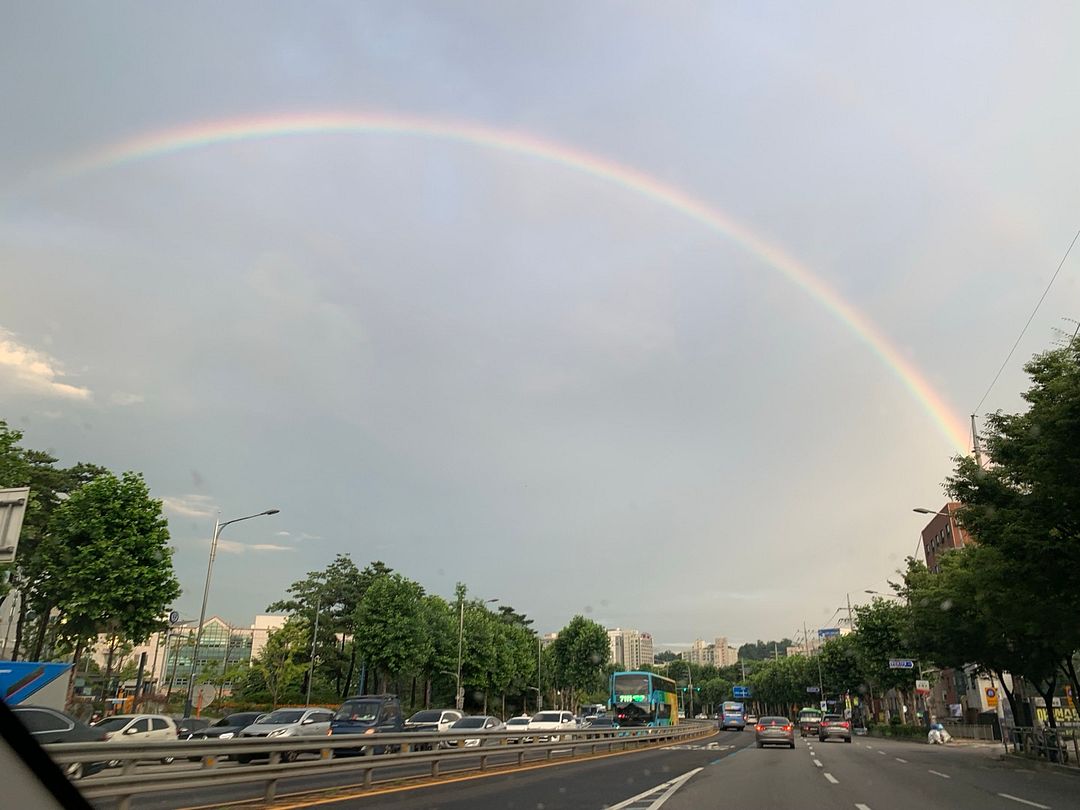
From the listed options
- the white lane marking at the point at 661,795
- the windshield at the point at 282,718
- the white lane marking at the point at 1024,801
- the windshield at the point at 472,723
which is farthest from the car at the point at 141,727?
the white lane marking at the point at 1024,801

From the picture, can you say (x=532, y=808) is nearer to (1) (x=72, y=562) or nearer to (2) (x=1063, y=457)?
(2) (x=1063, y=457)

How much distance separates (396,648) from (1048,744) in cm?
4321

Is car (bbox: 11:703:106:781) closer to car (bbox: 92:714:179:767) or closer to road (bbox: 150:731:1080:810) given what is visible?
road (bbox: 150:731:1080:810)

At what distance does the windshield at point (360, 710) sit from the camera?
25125 millimetres

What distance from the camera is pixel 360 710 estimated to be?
25.4 m

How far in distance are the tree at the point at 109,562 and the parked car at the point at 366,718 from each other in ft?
57.2

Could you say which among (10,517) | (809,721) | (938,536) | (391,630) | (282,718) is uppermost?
(938,536)

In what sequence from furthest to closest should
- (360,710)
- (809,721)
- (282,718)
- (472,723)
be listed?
1. (809,721)
2. (472,723)
3. (282,718)
4. (360,710)

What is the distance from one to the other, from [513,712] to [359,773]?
83667 mm

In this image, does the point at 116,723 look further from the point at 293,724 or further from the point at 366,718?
the point at 366,718

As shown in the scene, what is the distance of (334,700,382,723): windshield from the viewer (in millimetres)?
25125

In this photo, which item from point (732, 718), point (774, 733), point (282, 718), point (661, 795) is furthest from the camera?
point (732, 718)

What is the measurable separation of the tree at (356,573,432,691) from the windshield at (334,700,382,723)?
3416 centimetres

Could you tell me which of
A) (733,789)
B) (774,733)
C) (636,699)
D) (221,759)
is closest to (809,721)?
(636,699)
